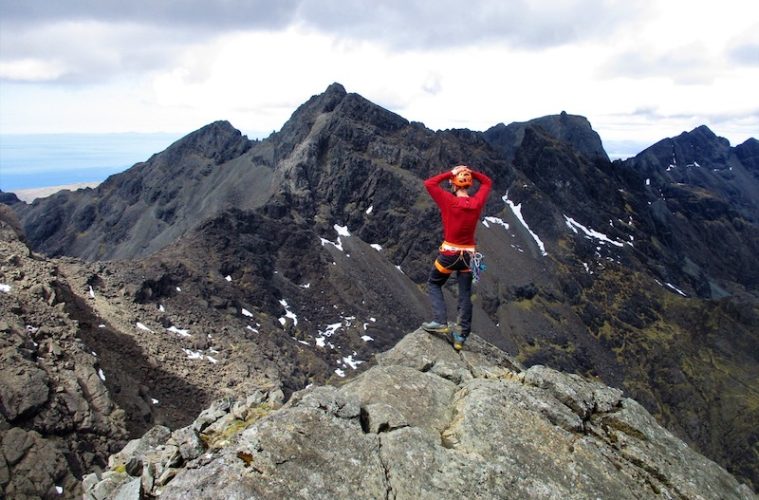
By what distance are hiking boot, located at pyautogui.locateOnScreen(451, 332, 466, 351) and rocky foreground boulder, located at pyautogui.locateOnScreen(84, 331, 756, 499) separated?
7.67 ft

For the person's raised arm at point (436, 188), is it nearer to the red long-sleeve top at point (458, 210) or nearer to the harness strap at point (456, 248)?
the red long-sleeve top at point (458, 210)

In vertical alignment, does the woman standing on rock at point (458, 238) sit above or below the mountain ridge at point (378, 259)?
above

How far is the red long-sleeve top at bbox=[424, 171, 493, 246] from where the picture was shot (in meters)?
18.6

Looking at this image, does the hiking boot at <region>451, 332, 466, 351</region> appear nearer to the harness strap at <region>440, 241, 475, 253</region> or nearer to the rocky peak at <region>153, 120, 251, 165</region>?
the harness strap at <region>440, 241, 475, 253</region>

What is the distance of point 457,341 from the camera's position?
20312mm

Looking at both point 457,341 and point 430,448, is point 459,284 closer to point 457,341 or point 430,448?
point 457,341

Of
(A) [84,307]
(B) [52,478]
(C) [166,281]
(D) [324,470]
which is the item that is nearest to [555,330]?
(C) [166,281]

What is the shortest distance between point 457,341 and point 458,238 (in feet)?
12.3

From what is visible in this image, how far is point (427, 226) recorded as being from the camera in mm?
136875

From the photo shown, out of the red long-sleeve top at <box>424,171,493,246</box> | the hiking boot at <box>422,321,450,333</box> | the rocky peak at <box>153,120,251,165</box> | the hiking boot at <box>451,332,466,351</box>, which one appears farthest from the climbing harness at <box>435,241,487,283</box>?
the rocky peak at <box>153,120,251,165</box>

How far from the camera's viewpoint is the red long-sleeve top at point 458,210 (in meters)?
18.6

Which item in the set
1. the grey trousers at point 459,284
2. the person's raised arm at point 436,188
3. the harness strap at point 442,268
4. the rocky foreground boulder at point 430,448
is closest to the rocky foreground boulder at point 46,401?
the rocky foreground boulder at point 430,448

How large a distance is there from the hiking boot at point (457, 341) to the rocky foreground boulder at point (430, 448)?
7.67ft

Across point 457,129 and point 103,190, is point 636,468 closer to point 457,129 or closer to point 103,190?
point 457,129
